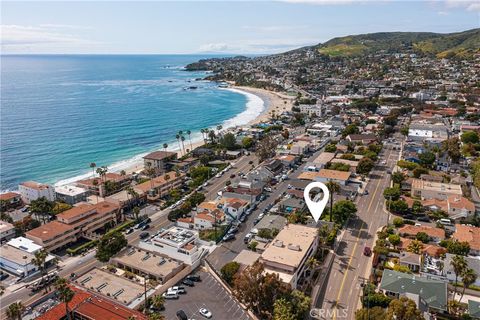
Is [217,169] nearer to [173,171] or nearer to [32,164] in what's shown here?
[173,171]

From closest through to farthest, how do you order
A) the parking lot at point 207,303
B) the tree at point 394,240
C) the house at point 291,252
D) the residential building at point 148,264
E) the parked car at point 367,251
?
1. the parking lot at point 207,303
2. the house at point 291,252
3. the residential building at point 148,264
4. the parked car at point 367,251
5. the tree at point 394,240

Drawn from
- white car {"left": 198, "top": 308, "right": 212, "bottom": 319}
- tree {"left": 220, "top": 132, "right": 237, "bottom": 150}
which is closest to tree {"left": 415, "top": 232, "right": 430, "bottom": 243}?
white car {"left": 198, "top": 308, "right": 212, "bottom": 319}

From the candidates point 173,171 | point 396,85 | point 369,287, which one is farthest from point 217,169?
point 396,85

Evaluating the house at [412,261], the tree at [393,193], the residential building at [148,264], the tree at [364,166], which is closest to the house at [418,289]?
the house at [412,261]

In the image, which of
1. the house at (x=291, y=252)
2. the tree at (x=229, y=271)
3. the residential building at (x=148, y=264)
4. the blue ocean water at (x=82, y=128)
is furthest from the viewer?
the blue ocean water at (x=82, y=128)

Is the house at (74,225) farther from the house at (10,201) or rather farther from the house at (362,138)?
the house at (362,138)

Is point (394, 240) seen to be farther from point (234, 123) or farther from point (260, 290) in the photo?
point (234, 123)
